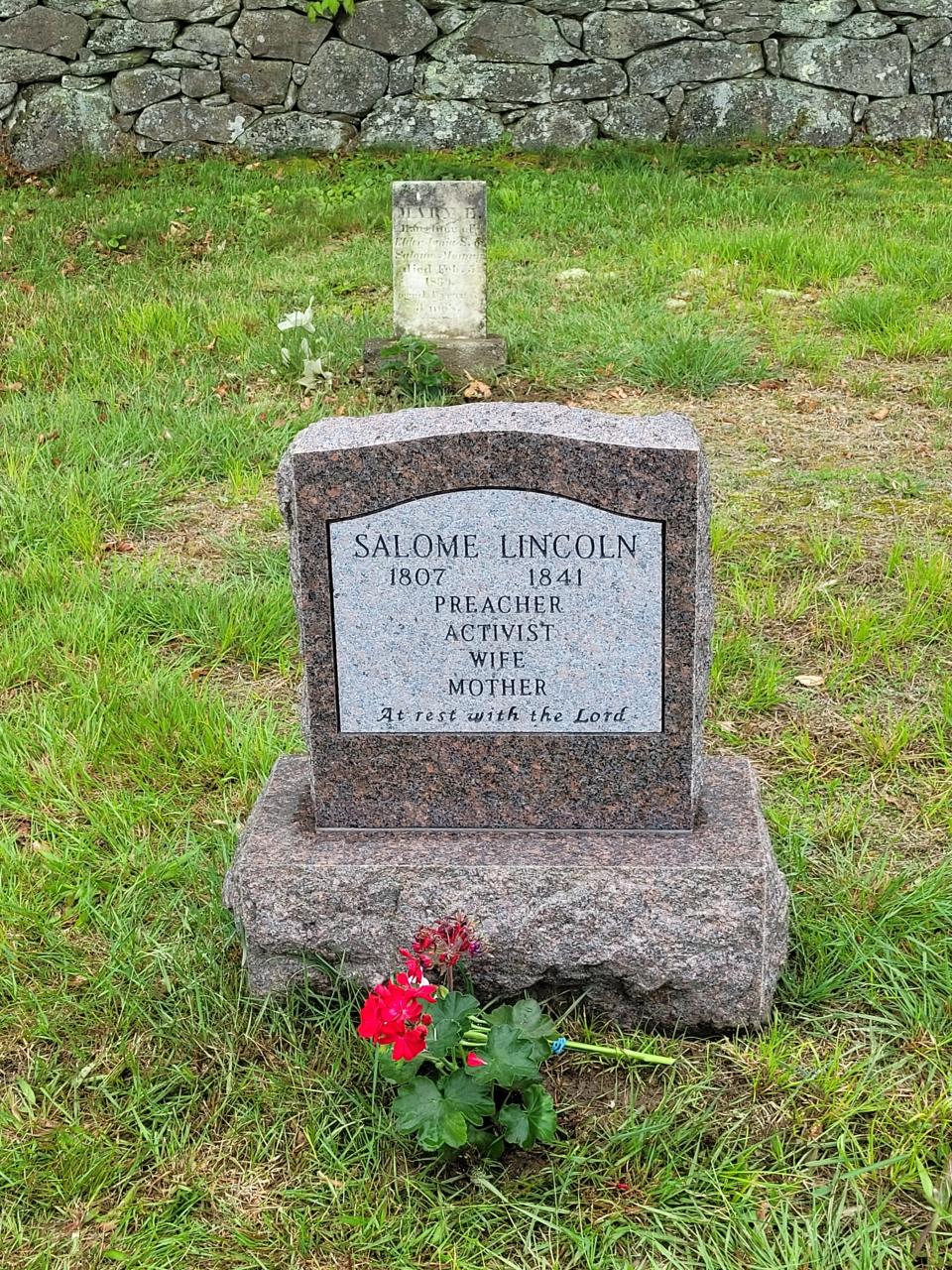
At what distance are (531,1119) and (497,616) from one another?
82 centimetres

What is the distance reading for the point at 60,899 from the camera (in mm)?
2678

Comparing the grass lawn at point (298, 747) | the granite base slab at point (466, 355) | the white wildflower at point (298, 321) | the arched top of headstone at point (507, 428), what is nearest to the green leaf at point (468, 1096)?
the grass lawn at point (298, 747)

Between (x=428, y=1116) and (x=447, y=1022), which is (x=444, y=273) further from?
(x=428, y=1116)

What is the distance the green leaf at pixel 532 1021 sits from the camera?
2068 millimetres

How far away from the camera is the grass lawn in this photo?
2.00m

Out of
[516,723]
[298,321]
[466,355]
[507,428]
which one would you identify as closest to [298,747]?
[516,723]

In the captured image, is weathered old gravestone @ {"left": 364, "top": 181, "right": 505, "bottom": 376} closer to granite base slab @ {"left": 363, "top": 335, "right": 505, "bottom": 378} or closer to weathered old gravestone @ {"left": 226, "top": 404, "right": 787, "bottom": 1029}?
granite base slab @ {"left": 363, "top": 335, "right": 505, "bottom": 378}

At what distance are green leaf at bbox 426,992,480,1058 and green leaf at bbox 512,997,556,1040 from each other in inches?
2.6

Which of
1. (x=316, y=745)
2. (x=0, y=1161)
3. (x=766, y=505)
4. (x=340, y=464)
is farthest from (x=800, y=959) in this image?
(x=766, y=505)

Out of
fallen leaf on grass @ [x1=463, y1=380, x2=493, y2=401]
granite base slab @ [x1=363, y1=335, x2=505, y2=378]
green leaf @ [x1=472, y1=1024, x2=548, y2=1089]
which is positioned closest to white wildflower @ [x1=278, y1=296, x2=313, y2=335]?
granite base slab @ [x1=363, y1=335, x2=505, y2=378]

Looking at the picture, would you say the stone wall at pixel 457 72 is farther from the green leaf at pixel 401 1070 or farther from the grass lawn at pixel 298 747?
the green leaf at pixel 401 1070

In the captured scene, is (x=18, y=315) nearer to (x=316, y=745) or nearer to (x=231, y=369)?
(x=231, y=369)

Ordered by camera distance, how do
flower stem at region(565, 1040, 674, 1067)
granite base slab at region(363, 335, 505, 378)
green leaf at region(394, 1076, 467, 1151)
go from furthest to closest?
granite base slab at region(363, 335, 505, 378)
flower stem at region(565, 1040, 674, 1067)
green leaf at region(394, 1076, 467, 1151)

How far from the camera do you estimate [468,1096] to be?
199 cm
